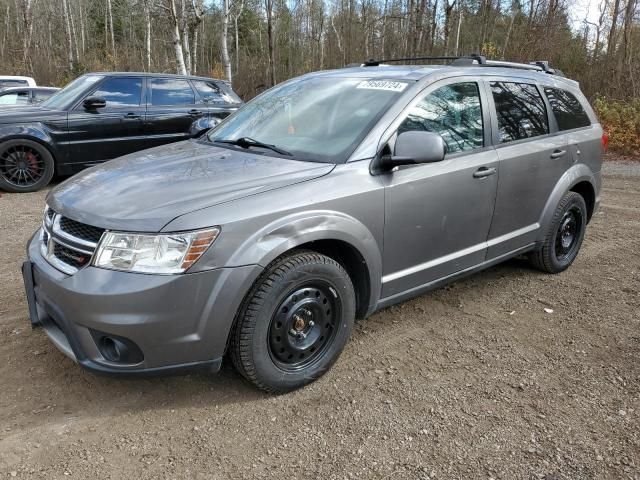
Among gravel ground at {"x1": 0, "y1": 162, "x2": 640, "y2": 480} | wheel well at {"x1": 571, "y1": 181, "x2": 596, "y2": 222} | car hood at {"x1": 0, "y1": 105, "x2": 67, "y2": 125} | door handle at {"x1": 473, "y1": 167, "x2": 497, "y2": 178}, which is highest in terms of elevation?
car hood at {"x1": 0, "y1": 105, "x2": 67, "y2": 125}

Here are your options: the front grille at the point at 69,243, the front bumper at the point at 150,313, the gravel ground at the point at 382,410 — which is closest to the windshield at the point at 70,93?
the gravel ground at the point at 382,410

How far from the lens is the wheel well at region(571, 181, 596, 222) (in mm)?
4807

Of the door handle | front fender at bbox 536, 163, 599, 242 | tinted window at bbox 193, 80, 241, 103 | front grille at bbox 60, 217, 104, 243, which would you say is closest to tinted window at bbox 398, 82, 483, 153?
the door handle

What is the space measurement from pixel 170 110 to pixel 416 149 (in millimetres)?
6694

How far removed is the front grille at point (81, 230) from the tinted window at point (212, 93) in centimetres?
689

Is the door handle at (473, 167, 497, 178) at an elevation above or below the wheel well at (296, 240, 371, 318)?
above

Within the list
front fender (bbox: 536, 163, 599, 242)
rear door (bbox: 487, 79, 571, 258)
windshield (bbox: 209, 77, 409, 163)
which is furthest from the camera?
front fender (bbox: 536, 163, 599, 242)

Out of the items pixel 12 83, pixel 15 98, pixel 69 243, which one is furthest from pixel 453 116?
pixel 12 83

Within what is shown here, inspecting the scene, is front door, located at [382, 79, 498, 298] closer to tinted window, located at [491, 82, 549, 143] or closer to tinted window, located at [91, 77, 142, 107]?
tinted window, located at [491, 82, 549, 143]

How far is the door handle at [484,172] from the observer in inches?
143

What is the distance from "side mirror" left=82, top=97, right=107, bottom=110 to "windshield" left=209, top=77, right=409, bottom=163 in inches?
188

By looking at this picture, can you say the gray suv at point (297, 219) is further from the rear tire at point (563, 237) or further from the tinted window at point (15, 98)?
the tinted window at point (15, 98)

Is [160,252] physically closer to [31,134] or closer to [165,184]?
[165,184]

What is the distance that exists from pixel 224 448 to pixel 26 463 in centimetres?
87
